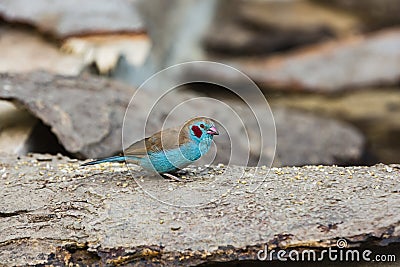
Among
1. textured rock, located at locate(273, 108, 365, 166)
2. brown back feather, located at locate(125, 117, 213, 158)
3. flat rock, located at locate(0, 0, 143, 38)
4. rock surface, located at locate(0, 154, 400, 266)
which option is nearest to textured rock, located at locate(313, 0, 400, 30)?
textured rock, located at locate(273, 108, 365, 166)

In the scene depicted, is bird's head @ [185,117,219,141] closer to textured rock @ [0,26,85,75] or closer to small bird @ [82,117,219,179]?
small bird @ [82,117,219,179]

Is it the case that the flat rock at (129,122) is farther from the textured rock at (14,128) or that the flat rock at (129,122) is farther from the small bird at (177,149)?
the small bird at (177,149)

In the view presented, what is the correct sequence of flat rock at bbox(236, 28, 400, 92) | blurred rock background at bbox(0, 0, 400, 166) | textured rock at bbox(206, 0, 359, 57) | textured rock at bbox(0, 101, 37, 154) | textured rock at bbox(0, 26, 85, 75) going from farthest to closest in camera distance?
textured rock at bbox(206, 0, 359, 57)
flat rock at bbox(236, 28, 400, 92)
textured rock at bbox(0, 26, 85, 75)
blurred rock background at bbox(0, 0, 400, 166)
textured rock at bbox(0, 101, 37, 154)

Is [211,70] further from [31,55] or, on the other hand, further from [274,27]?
[31,55]

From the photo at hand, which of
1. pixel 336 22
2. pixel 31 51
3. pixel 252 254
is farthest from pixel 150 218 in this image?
pixel 336 22

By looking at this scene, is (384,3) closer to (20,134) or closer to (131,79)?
(131,79)

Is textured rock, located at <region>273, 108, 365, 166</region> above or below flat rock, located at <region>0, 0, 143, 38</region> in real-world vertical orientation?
below

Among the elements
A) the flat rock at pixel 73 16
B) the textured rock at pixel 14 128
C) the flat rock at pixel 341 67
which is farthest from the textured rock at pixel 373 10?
the textured rock at pixel 14 128

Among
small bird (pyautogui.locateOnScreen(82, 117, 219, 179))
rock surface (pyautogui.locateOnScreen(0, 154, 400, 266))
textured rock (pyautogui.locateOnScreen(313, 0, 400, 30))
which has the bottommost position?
rock surface (pyautogui.locateOnScreen(0, 154, 400, 266))
